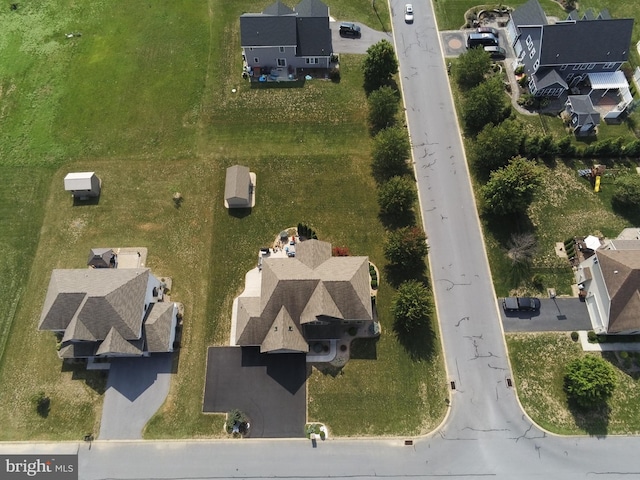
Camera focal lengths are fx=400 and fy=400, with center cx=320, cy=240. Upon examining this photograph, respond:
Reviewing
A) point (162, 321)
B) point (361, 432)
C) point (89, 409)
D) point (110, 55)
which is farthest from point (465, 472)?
point (110, 55)

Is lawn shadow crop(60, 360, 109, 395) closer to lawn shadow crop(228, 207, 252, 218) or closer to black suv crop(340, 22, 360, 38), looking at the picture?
lawn shadow crop(228, 207, 252, 218)

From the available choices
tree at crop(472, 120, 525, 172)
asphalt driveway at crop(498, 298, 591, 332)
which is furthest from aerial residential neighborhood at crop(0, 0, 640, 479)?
tree at crop(472, 120, 525, 172)

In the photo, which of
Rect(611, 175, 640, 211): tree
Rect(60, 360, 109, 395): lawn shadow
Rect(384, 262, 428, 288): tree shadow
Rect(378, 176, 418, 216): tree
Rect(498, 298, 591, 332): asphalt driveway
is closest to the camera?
Rect(60, 360, 109, 395): lawn shadow

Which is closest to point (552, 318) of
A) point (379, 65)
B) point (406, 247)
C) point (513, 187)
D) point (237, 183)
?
point (513, 187)

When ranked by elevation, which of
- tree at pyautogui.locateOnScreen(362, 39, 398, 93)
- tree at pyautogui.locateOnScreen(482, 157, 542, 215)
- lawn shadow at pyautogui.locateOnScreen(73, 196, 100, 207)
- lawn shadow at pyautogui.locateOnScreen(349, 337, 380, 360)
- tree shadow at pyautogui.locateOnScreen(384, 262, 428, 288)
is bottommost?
lawn shadow at pyautogui.locateOnScreen(349, 337, 380, 360)

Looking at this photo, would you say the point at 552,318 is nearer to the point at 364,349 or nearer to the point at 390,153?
the point at 364,349

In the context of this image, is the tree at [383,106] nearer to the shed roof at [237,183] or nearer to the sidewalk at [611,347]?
the shed roof at [237,183]

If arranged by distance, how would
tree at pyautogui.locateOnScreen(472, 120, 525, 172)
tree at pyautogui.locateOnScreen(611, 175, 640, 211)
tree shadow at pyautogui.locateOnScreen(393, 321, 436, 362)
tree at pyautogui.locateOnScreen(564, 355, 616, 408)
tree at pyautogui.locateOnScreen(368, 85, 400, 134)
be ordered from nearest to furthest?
tree at pyautogui.locateOnScreen(564, 355, 616, 408) → tree shadow at pyautogui.locateOnScreen(393, 321, 436, 362) → tree at pyautogui.locateOnScreen(611, 175, 640, 211) → tree at pyautogui.locateOnScreen(472, 120, 525, 172) → tree at pyautogui.locateOnScreen(368, 85, 400, 134)
